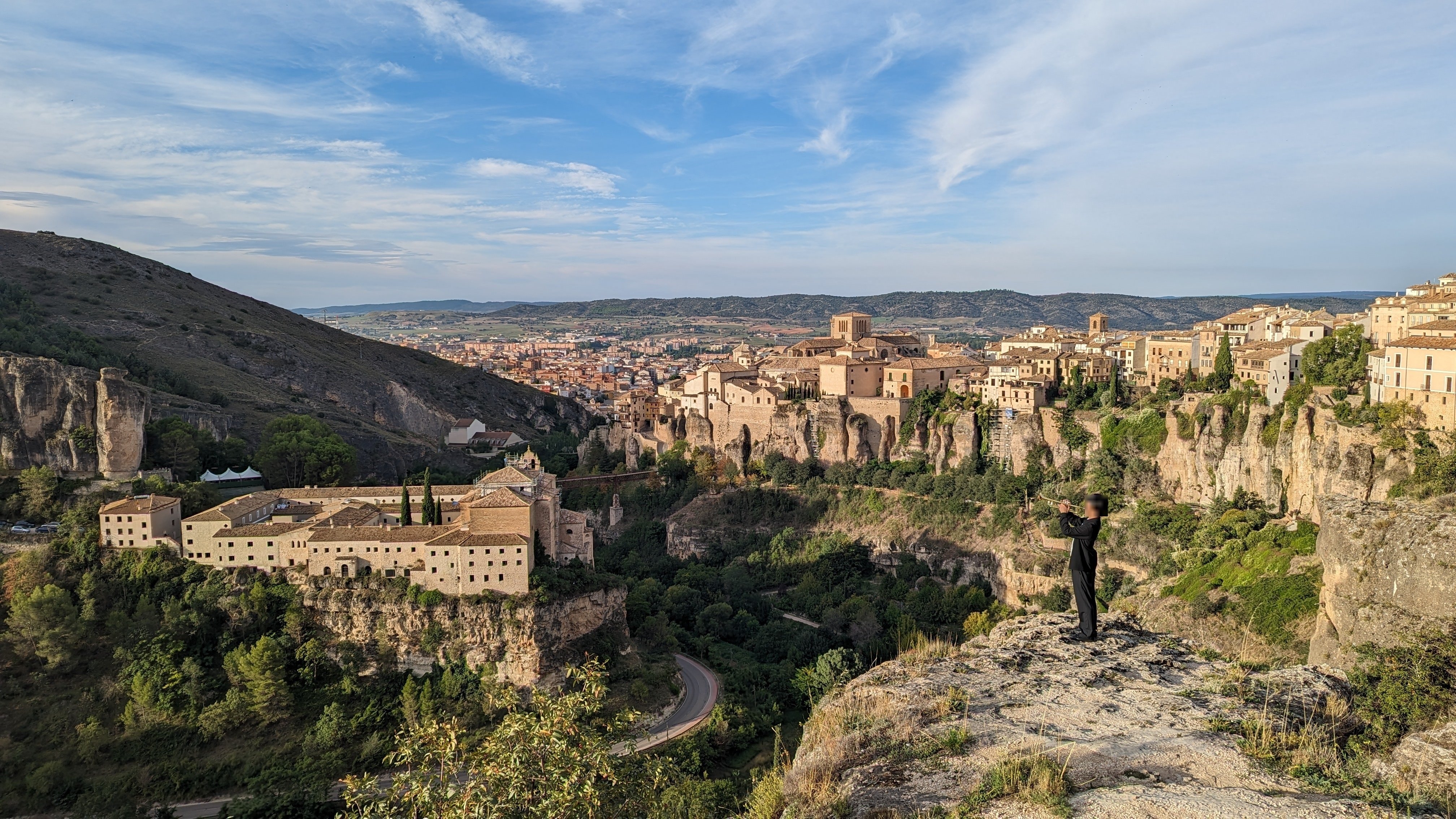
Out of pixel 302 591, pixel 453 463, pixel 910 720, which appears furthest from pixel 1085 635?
pixel 453 463

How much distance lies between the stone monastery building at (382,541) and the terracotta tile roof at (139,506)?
1.6 inches

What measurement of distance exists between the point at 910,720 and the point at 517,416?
7043cm

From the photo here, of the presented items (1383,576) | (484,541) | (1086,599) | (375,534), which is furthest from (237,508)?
(1383,576)

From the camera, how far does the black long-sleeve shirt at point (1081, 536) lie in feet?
23.0

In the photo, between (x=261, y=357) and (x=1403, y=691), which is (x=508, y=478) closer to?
(x=1403, y=691)

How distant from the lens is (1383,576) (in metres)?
12.7

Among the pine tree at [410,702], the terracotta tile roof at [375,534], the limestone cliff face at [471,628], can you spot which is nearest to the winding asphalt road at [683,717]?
the pine tree at [410,702]

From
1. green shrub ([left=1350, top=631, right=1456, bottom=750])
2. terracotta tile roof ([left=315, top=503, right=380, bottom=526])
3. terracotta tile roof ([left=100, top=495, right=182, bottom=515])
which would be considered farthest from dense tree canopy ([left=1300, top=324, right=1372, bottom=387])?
terracotta tile roof ([left=100, top=495, right=182, bottom=515])

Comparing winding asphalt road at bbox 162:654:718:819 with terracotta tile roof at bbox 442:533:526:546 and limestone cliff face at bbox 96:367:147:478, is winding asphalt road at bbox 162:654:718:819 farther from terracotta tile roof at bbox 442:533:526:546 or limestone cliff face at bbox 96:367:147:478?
limestone cliff face at bbox 96:367:147:478

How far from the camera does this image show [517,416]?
7462 centimetres

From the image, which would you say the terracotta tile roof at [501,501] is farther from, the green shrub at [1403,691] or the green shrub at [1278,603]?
the green shrub at [1403,691]

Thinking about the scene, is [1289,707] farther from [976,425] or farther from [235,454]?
[235,454]

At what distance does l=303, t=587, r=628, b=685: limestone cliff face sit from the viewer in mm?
26078

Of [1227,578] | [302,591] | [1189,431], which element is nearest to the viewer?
[1227,578]
